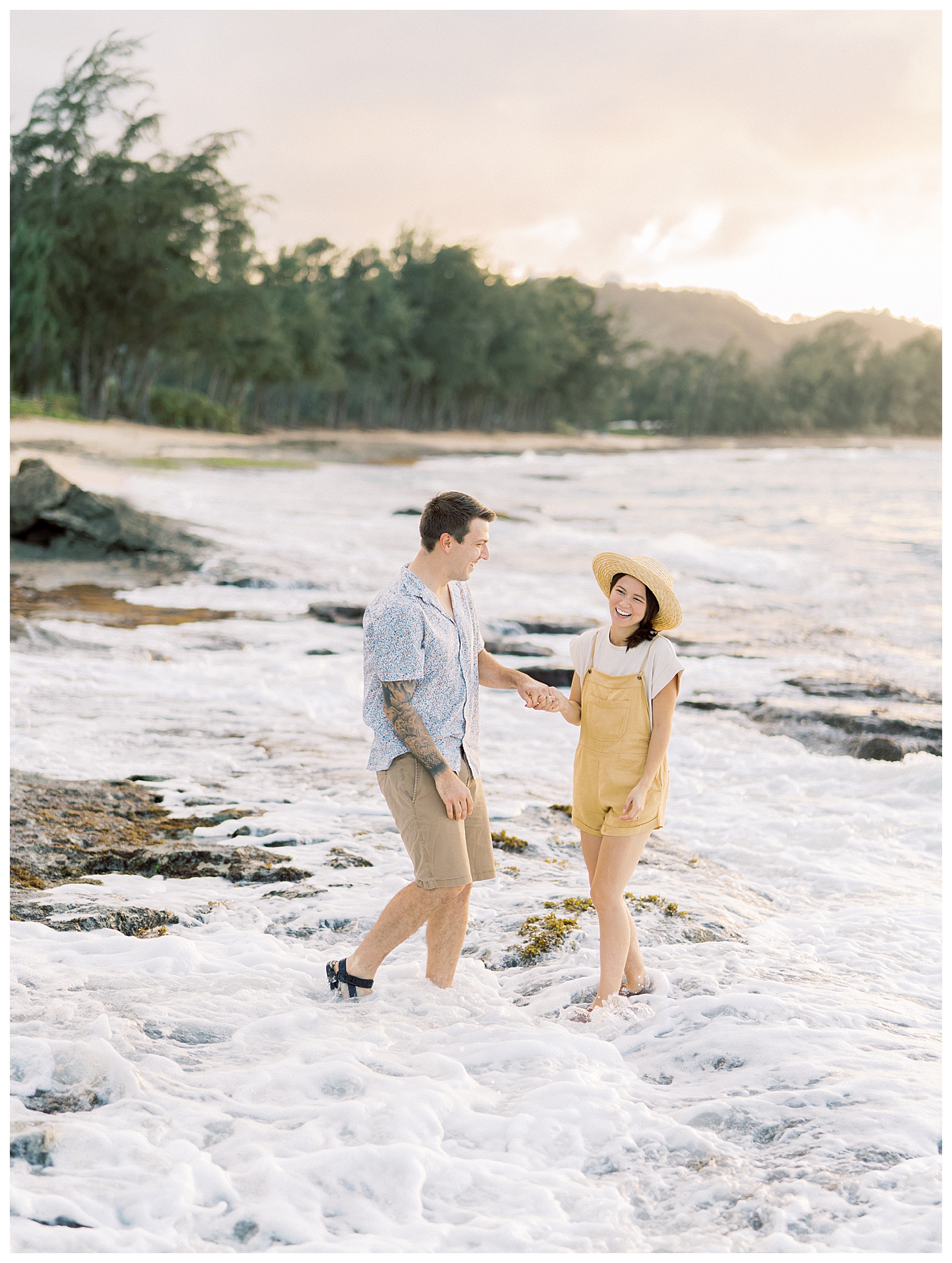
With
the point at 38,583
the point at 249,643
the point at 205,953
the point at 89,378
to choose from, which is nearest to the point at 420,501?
the point at 38,583

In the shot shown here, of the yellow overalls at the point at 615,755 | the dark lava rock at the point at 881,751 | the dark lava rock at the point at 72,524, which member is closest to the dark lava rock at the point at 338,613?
the dark lava rock at the point at 72,524

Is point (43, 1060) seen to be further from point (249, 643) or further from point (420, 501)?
point (420, 501)

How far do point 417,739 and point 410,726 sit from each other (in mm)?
52

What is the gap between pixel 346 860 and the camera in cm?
572

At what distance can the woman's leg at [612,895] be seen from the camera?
395 centimetres

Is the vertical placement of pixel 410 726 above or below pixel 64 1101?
above

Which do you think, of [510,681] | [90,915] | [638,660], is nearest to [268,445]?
[90,915]

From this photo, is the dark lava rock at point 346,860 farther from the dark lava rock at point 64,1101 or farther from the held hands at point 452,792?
the dark lava rock at point 64,1101

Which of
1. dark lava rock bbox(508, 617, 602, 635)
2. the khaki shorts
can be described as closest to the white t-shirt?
the khaki shorts

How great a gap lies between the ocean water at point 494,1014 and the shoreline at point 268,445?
63.4 ft

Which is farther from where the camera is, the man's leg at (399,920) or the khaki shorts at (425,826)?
the man's leg at (399,920)

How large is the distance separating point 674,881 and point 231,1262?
138 inches

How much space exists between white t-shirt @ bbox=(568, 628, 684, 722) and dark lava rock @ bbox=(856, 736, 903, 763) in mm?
5088

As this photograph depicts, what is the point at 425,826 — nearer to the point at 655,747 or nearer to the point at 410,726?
the point at 410,726
